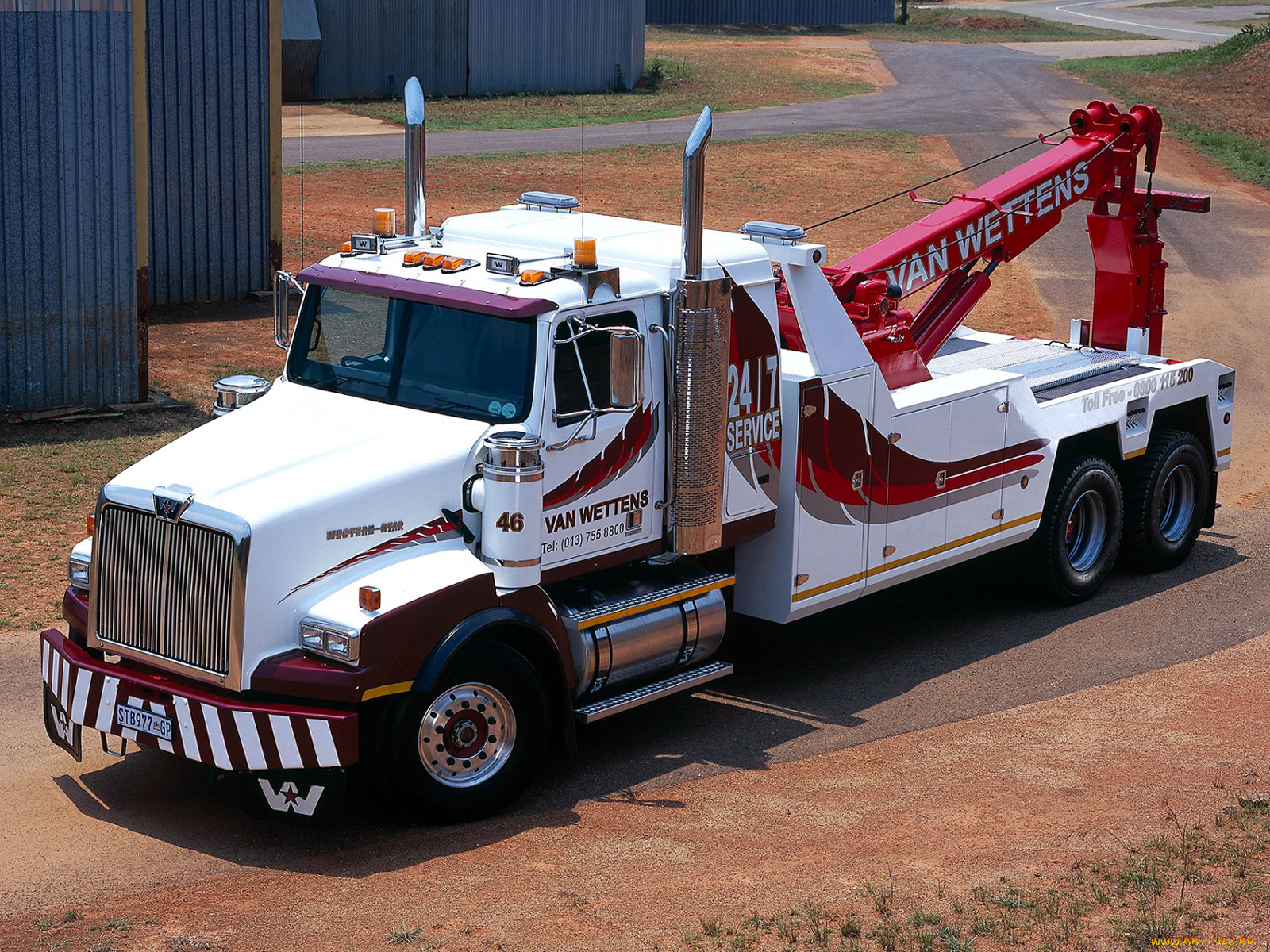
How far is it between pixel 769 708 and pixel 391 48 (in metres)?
35.9

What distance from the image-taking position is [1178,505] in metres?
12.7

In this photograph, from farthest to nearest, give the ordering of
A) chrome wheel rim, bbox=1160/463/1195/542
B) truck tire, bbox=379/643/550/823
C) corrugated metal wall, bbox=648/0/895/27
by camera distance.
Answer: corrugated metal wall, bbox=648/0/895/27
chrome wheel rim, bbox=1160/463/1195/542
truck tire, bbox=379/643/550/823

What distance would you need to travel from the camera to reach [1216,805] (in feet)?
26.7

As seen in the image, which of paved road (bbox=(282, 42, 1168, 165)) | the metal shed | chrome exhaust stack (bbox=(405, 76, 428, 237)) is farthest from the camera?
the metal shed

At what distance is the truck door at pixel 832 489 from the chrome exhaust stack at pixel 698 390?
0.85 metres

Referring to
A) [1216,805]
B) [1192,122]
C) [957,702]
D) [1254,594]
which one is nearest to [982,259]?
[1254,594]

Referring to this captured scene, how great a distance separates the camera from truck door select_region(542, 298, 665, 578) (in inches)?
322

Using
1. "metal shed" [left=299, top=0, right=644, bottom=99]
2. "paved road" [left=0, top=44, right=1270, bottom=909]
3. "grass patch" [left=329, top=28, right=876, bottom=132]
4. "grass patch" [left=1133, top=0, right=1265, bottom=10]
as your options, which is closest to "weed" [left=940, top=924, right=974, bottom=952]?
"paved road" [left=0, top=44, right=1270, bottom=909]

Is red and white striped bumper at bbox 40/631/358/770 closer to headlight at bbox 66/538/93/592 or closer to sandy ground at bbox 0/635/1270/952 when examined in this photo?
sandy ground at bbox 0/635/1270/952

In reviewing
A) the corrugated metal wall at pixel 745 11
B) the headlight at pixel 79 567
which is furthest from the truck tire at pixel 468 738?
the corrugated metal wall at pixel 745 11

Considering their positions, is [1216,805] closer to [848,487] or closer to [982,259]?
[848,487]

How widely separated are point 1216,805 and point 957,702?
1977 mm

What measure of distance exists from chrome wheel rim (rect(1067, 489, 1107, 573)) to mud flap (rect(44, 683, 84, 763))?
282 inches

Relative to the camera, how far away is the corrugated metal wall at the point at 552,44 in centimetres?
4300
